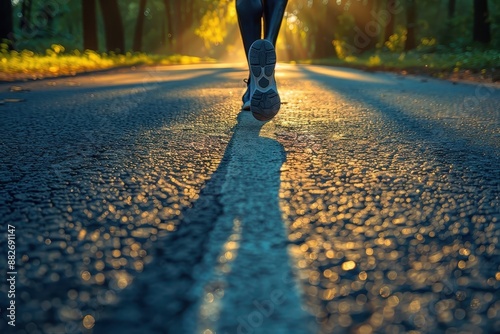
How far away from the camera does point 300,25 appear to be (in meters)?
45.3

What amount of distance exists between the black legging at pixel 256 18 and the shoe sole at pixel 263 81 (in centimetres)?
45

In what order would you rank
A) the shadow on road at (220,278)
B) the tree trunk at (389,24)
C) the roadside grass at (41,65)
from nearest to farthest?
the shadow on road at (220,278)
the roadside grass at (41,65)
the tree trunk at (389,24)

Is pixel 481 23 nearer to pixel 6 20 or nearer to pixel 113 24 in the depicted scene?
pixel 113 24

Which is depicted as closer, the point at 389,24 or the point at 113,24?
the point at 113,24

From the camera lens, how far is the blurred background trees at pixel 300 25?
20.4 m

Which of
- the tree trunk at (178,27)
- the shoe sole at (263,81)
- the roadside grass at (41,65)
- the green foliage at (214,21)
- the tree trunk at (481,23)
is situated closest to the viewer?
the shoe sole at (263,81)

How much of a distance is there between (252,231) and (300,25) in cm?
4547

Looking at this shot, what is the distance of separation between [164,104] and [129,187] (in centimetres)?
322

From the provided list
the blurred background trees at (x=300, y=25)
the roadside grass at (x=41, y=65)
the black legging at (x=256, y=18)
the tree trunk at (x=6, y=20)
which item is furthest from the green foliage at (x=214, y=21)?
the black legging at (x=256, y=18)

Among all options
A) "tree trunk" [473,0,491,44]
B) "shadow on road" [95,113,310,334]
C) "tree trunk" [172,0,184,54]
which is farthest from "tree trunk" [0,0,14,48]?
"tree trunk" [172,0,184,54]

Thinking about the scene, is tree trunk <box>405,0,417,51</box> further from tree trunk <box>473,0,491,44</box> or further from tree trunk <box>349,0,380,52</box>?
tree trunk <box>349,0,380,52</box>

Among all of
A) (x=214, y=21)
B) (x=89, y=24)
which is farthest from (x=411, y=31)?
(x=214, y=21)

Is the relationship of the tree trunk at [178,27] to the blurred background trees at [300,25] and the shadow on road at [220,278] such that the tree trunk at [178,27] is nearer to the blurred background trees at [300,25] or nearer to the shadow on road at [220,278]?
the blurred background trees at [300,25]

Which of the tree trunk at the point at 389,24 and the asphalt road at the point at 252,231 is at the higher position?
the tree trunk at the point at 389,24
